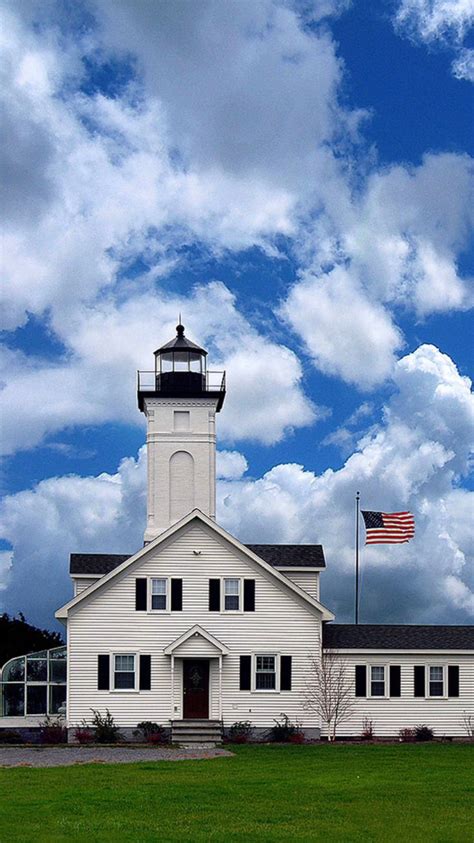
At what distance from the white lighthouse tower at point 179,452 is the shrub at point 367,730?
11259 millimetres

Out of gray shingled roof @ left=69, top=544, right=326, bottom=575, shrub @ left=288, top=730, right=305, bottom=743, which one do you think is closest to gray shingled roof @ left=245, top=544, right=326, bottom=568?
gray shingled roof @ left=69, top=544, right=326, bottom=575

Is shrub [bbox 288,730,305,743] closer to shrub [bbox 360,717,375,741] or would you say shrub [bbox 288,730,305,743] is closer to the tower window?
shrub [bbox 360,717,375,741]

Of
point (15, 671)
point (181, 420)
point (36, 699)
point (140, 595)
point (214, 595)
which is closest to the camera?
point (140, 595)

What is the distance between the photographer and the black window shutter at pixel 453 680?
139 ft

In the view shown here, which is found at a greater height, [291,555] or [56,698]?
[291,555]

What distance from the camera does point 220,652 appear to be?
41.0 metres

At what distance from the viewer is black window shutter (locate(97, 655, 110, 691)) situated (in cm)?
4103

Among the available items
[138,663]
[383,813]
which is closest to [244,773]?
[383,813]

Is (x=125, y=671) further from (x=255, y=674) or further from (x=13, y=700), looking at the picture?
(x=13, y=700)

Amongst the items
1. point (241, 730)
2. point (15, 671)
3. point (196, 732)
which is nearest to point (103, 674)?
point (196, 732)

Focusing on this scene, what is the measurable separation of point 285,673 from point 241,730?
2.47 m

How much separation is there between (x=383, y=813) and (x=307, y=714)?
20.4m

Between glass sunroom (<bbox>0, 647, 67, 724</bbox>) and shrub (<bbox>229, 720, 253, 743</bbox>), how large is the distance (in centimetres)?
655

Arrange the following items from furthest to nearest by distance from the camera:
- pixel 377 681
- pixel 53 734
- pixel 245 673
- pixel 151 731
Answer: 1. pixel 377 681
2. pixel 245 673
3. pixel 151 731
4. pixel 53 734
